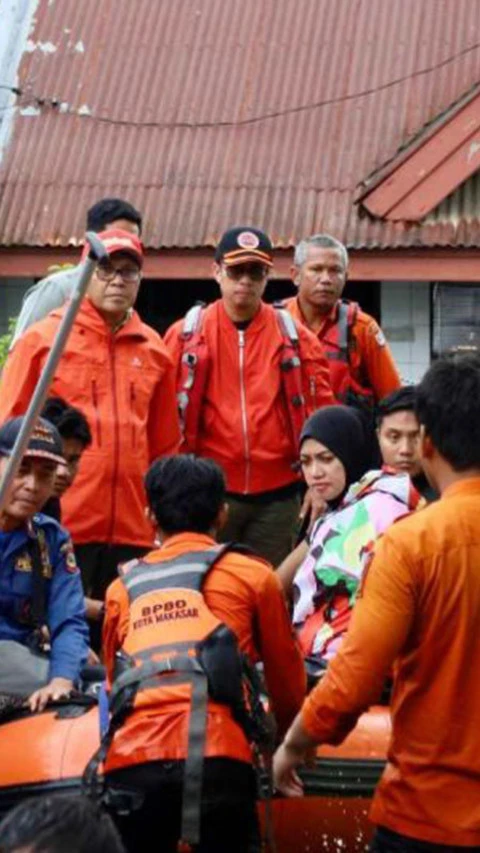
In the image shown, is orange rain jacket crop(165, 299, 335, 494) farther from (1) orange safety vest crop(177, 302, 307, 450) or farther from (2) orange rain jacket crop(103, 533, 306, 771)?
(2) orange rain jacket crop(103, 533, 306, 771)

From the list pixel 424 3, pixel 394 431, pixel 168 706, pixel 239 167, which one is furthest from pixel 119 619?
pixel 424 3

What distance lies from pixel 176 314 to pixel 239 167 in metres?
1.16

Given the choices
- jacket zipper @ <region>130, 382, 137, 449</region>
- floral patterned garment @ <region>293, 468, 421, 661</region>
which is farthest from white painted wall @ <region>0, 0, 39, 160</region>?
floral patterned garment @ <region>293, 468, 421, 661</region>

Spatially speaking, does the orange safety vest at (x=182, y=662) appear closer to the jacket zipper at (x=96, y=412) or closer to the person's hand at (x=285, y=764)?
the person's hand at (x=285, y=764)

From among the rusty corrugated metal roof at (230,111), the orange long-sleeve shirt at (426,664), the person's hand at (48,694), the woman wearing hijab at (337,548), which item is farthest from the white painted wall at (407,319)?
the orange long-sleeve shirt at (426,664)

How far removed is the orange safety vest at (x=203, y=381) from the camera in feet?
28.3

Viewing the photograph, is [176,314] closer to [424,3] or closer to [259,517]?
[424,3]

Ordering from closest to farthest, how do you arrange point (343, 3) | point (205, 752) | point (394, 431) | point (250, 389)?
point (205, 752) → point (394, 431) → point (250, 389) → point (343, 3)

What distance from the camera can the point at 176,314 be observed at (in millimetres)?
15688

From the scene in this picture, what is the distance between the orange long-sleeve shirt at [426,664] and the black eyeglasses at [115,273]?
315 centimetres

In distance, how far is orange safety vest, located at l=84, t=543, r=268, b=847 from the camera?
577cm

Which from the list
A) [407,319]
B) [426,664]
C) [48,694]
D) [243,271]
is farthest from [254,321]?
[407,319]

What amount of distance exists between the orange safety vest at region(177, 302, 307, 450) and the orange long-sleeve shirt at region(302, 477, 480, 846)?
3392mm

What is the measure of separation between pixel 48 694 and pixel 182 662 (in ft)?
4.13
